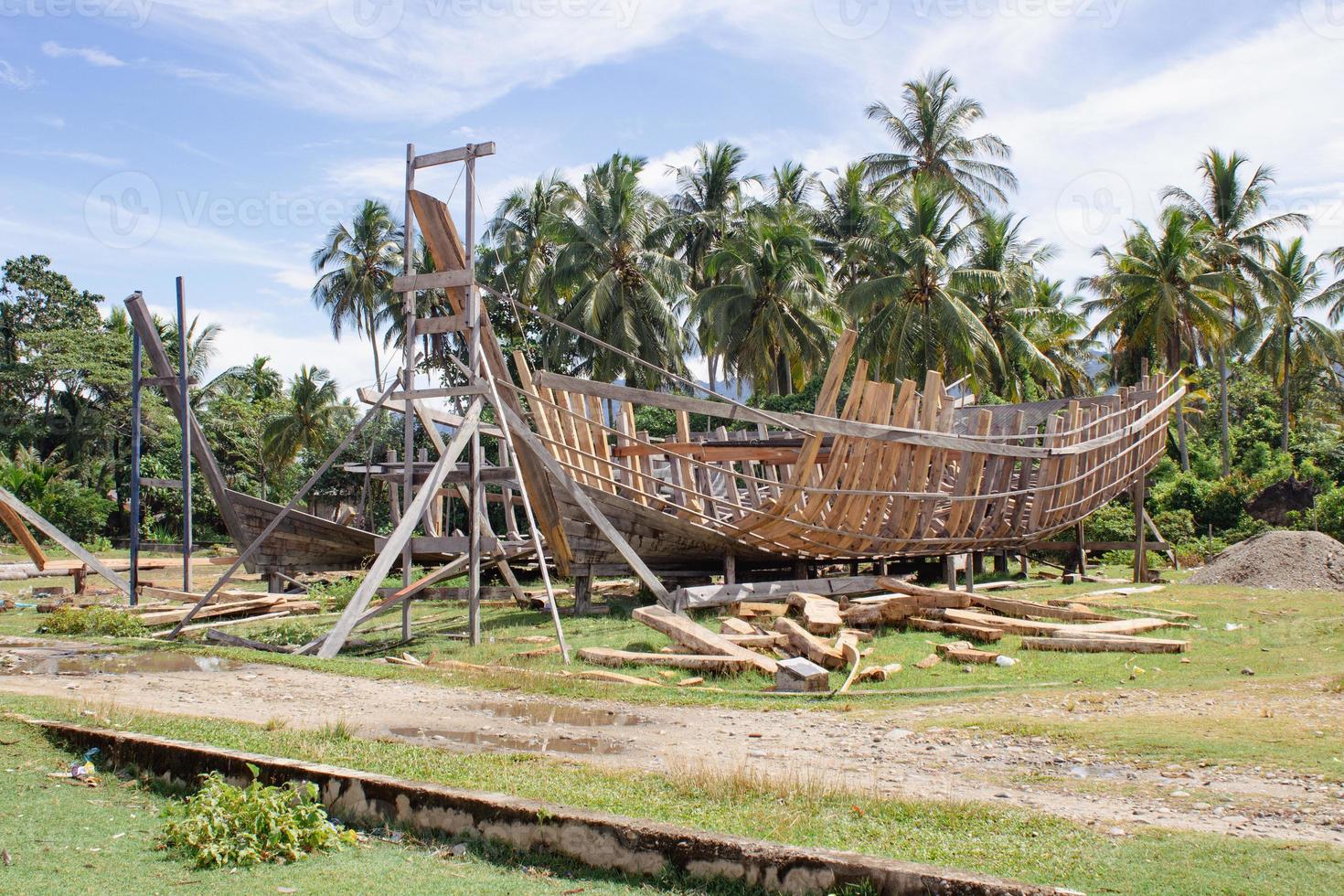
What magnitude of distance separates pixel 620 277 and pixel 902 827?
108 feet

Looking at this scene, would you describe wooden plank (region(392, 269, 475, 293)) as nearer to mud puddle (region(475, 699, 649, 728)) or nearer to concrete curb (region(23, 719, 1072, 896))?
mud puddle (region(475, 699, 649, 728))

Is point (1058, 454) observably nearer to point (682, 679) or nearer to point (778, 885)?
point (682, 679)

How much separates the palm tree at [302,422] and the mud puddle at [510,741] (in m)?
36.6

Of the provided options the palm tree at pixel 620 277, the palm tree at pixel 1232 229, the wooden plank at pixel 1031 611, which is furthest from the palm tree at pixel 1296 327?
the wooden plank at pixel 1031 611

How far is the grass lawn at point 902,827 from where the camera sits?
389 centimetres

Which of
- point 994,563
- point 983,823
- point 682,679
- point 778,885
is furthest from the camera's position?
point 994,563

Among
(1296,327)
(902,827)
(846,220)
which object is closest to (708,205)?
(846,220)

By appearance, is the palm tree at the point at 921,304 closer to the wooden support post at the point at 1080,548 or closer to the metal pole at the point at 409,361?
the wooden support post at the point at 1080,548

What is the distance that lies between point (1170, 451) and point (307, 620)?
3742cm

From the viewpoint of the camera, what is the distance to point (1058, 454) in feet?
50.7

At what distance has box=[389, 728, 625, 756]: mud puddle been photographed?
6461 millimetres

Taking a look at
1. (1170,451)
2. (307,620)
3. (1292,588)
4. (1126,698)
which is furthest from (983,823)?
(1170,451)

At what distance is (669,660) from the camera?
974 centimetres

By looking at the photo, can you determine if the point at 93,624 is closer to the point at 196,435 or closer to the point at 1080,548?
the point at 196,435
